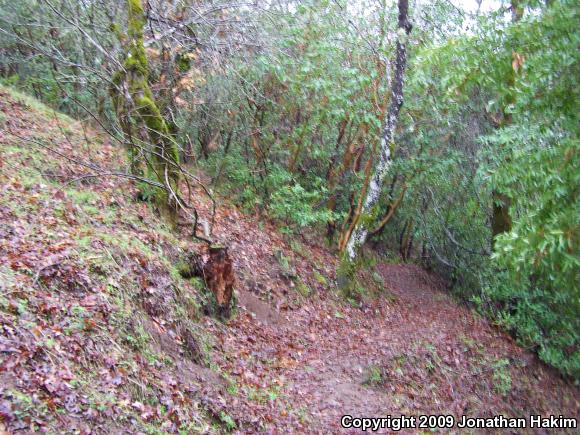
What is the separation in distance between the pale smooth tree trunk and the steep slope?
154 centimetres

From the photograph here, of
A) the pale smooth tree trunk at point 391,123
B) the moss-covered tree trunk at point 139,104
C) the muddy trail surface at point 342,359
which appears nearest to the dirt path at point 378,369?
the muddy trail surface at point 342,359

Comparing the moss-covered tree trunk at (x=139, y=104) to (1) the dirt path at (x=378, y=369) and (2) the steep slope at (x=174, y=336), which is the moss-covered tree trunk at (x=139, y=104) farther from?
(1) the dirt path at (x=378, y=369)

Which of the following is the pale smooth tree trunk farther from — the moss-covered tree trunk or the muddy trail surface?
the moss-covered tree trunk

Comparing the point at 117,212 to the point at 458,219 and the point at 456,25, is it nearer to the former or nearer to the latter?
the point at 456,25

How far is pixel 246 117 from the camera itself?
14.4m

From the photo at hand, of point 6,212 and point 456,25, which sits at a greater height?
point 456,25

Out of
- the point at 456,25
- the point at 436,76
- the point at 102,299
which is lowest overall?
the point at 102,299

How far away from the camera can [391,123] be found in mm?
11805

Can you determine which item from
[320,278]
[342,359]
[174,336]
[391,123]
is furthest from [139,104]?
[320,278]

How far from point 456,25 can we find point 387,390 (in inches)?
375

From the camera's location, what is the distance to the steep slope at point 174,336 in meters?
4.40

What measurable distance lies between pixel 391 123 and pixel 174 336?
24.8ft

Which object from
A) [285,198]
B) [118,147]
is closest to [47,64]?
[118,147]

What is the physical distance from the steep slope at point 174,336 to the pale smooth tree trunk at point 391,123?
1535mm
